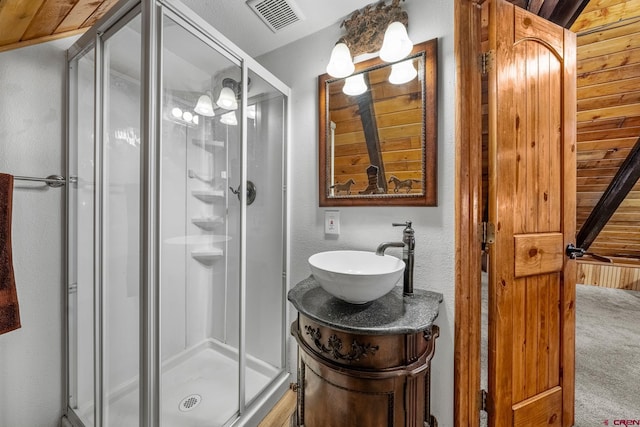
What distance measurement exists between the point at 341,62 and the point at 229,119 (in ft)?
2.29

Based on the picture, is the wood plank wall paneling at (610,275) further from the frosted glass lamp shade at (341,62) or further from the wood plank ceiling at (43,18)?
the wood plank ceiling at (43,18)

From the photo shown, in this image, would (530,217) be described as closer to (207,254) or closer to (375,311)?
(375,311)

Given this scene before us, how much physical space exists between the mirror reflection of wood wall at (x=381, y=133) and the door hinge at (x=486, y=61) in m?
0.27

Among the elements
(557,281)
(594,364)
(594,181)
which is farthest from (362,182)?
(594,181)

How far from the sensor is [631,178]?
244 centimetres

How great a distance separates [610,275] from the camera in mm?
3494

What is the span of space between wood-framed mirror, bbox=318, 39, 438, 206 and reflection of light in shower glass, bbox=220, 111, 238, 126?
51cm

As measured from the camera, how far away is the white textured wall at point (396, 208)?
1145mm

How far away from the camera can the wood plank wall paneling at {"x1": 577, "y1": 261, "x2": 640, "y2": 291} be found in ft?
10.9

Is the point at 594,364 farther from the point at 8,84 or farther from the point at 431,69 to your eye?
the point at 8,84

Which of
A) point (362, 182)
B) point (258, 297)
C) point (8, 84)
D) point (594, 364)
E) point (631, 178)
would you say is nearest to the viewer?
point (8, 84)

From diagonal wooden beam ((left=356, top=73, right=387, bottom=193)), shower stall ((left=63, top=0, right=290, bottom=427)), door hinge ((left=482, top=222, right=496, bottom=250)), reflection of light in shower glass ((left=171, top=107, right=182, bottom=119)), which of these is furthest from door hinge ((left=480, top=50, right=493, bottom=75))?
reflection of light in shower glass ((left=171, top=107, right=182, bottom=119))

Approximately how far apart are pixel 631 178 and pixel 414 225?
2942 mm

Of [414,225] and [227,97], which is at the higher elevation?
[227,97]
